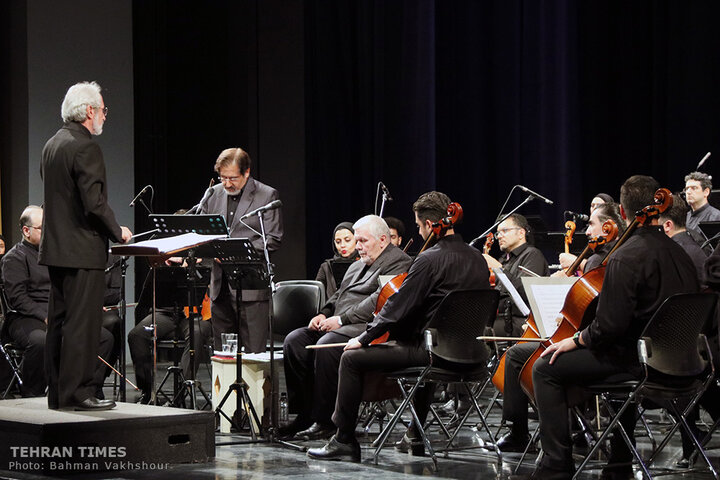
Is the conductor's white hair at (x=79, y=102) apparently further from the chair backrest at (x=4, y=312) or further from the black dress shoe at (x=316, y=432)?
the chair backrest at (x=4, y=312)

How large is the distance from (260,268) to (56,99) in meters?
4.64

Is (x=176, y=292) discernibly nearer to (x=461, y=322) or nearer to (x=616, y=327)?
(x=461, y=322)

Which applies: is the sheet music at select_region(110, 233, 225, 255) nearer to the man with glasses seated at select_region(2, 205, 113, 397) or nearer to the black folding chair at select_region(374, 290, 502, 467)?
the black folding chair at select_region(374, 290, 502, 467)

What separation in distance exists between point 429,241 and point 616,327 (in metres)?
1.31

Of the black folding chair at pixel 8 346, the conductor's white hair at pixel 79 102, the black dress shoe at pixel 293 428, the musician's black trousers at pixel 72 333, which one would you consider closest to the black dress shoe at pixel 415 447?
the black dress shoe at pixel 293 428

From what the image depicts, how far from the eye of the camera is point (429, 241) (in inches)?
184

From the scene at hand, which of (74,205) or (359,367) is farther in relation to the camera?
(359,367)

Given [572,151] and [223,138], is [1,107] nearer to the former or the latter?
[223,138]

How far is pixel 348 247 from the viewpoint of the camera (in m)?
6.63

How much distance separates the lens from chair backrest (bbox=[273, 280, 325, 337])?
20.2 ft

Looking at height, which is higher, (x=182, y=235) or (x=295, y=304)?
(x=182, y=235)

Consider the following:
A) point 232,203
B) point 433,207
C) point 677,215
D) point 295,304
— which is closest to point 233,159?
point 232,203

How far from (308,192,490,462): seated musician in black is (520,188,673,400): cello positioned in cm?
73

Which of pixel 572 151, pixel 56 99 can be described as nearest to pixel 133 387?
pixel 56 99
